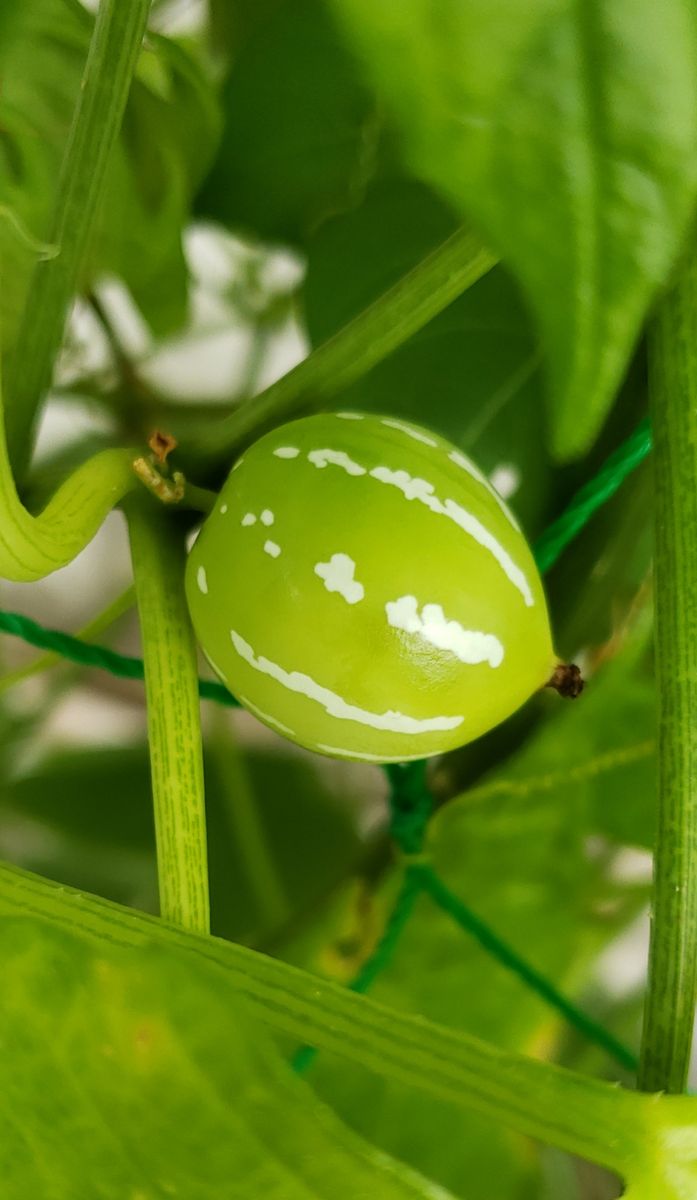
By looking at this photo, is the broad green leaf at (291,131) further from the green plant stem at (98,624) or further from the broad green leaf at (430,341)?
the green plant stem at (98,624)

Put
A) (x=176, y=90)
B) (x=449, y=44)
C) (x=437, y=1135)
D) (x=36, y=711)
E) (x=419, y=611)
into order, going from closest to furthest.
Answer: (x=449, y=44), (x=419, y=611), (x=176, y=90), (x=437, y=1135), (x=36, y=711)

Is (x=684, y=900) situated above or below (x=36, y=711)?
above

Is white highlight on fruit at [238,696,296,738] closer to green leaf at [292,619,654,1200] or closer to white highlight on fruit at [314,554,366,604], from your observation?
→ white highlight on fruit at [314,554,366,604]

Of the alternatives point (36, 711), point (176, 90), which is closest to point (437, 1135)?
point (36, 711)

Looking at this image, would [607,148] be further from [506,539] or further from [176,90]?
[176,90]

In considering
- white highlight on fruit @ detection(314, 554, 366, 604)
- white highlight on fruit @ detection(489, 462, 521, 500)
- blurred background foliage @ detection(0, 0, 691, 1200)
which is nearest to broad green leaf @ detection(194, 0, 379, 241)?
blurred background foliage @ detection(0, 0, 691, 1200)

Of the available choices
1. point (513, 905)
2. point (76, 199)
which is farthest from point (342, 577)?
point (513, 905)

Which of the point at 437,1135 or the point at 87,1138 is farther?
the point at 437,1135

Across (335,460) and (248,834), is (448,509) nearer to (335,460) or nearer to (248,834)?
(335,460)

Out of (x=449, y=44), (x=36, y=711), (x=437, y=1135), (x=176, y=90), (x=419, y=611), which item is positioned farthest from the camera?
(x=36, y=711)
